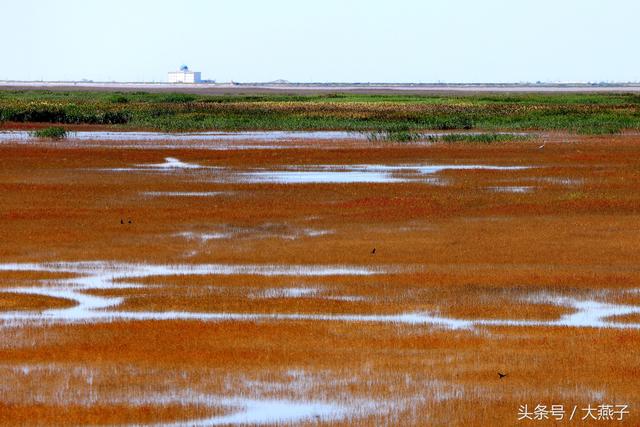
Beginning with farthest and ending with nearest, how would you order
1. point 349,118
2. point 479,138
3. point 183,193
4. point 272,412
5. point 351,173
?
point 349,118, point 479,138, point 351,173, point 183,193, point 272,412

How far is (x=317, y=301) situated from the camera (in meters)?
18.7

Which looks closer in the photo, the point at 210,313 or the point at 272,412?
the point at 272,412

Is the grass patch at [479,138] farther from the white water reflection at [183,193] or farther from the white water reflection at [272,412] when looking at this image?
the white water reflection at [272,412]

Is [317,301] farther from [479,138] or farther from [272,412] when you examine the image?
[479,138]

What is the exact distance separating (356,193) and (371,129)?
36828 millimetres

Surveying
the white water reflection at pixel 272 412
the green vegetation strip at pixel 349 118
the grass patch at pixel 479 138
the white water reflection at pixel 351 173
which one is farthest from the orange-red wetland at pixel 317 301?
the green vegetation strip at pixel 349 118

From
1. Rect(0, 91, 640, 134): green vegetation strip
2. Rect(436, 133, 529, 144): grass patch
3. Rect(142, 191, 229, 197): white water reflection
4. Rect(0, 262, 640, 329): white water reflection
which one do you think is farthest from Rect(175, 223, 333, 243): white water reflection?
Rect(0, 91, 640, 134): green vegetation strip

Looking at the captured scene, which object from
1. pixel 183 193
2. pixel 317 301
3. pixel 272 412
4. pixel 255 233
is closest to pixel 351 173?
pixel 183 193

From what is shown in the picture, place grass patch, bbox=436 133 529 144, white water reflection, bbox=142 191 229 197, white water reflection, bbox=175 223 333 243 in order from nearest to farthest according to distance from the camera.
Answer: white water reflection, bbox=175 223 333 243, white water reflection, bbox=142 191 229 197, grass patch, bbox=436 133 529 144

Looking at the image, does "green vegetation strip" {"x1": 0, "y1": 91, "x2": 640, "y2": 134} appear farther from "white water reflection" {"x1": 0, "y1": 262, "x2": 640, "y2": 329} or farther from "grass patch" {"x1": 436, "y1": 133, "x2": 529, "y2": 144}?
"white water reflection" {"x1": 0, "y1": 262, "x2": 640, "y2": 329}

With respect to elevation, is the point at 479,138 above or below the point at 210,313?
below

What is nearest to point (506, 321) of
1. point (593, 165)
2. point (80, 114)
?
point (593, 165)

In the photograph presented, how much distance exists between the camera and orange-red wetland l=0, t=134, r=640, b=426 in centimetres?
1335

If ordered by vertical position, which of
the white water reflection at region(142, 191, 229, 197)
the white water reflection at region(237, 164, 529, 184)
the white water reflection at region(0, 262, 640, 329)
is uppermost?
the white water reflection at region(0, 262, 640, 329)
